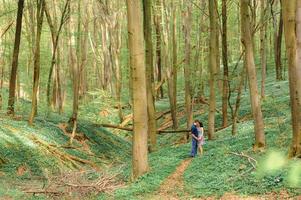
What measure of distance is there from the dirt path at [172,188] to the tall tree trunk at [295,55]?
3.26m

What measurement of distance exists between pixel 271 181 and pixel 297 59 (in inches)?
125

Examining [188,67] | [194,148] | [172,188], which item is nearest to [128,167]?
[194,148]

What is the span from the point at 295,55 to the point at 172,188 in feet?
16.2

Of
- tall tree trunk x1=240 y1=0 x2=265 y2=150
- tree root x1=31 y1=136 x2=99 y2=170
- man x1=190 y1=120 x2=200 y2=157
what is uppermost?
tall tree trunk x1=240 y1=0 x2=265 y2=150

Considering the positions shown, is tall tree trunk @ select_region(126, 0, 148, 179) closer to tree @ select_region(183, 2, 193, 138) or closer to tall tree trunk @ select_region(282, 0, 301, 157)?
tall tree trunk @ select_region(282, 0, 301, 157)

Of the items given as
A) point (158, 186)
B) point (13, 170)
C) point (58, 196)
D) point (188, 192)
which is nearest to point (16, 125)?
point (13, 170)

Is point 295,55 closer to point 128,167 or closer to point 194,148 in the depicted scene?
point 194,148

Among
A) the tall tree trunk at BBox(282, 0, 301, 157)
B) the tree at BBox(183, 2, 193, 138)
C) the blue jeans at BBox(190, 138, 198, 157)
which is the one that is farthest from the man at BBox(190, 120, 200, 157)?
the tall tree trunk at BBox(282, 0, 301, 157)

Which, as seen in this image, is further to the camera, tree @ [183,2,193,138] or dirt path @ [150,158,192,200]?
tree @ [183,2,193,138]

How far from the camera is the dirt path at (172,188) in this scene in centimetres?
1103

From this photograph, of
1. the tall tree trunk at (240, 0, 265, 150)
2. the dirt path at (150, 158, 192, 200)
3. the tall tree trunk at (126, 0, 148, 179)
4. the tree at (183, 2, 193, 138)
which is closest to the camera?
the dirt path at (150, 158, 192, 200)

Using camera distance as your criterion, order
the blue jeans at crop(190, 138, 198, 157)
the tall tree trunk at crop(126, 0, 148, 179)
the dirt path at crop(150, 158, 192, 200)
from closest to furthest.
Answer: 1. the dirt path at crop(150, 158, 192, 200)
2. the tall tree trunk at crop(126, 0, 148, 179)
3. the blue jeans at crop(190, 138, 198, 157)

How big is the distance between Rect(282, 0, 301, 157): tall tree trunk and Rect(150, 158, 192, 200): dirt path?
326 cm

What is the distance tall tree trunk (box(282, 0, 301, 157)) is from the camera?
1052 cm
